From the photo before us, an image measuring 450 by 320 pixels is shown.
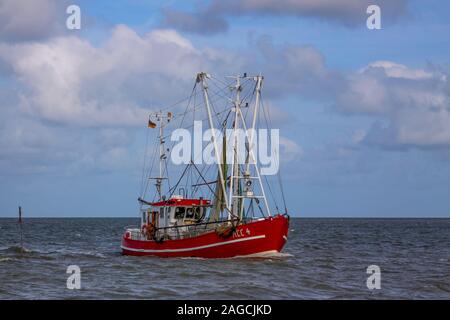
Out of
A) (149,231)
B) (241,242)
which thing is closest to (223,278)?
(241,242)

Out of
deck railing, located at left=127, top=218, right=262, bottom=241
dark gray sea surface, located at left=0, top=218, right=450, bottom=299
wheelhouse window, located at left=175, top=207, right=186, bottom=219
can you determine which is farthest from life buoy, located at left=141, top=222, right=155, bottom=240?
wheelhouse window, located at left=175, top=207, right=186, bottom=219

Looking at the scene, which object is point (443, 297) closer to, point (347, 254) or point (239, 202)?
point (239, 202)

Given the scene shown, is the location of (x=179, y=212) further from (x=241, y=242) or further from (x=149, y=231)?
(x=241, y=242)

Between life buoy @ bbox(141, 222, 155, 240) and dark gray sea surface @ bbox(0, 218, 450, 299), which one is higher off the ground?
life buoy @ bbox(141, 222, 155, 240)

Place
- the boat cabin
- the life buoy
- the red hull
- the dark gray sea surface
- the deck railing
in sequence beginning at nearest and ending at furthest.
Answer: the dark gray sea surface
the red hull
the deck railing
the boat cabin
the life buoy

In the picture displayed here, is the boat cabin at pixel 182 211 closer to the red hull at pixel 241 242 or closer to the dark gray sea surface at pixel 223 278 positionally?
the red hull at pixel 241 242

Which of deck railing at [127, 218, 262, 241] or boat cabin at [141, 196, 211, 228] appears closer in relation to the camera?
deck railing at [127, 218, 262, 241]

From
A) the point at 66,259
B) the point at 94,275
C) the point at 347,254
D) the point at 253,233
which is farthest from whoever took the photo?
the point at 347,254

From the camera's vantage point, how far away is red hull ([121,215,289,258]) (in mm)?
49531

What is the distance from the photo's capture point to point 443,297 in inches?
1422

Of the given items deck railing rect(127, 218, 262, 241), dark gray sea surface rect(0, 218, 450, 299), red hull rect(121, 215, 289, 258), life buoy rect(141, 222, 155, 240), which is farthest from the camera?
life buoy rect(141, 222, 155, 240)

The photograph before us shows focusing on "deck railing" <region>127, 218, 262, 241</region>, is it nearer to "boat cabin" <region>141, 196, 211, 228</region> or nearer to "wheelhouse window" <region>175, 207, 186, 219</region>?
"boat cabin" <region>141, 196, 211, 228</region>
